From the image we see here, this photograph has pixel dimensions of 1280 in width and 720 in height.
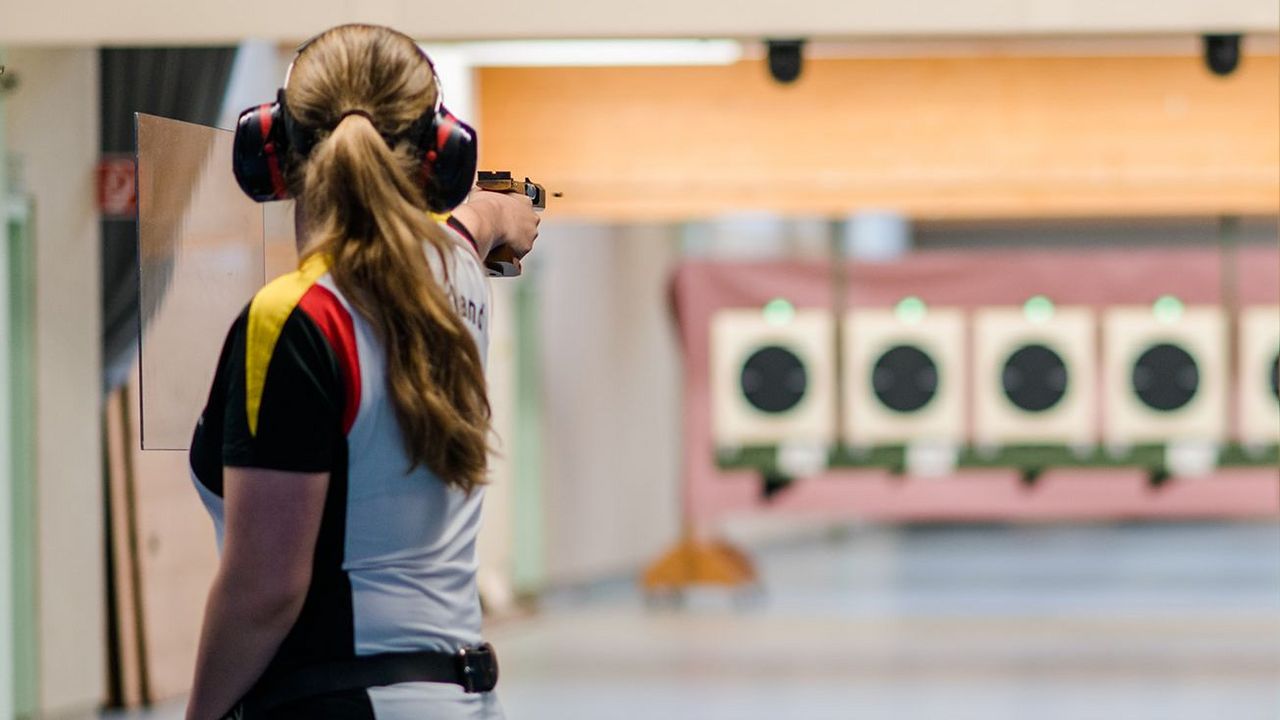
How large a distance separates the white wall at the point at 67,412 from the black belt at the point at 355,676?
343cm

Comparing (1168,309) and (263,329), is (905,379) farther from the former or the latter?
(263,329)

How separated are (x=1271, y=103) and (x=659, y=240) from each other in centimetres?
680

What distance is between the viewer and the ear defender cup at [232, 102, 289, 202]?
129 cm

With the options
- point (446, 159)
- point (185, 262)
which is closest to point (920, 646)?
point (185, 262)

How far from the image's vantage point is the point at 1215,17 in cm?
325

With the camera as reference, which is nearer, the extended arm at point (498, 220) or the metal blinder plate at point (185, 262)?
the extended arm at point (498, 220)

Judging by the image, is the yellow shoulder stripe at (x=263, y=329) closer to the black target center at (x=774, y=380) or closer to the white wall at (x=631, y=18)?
the white wall at (x=631, y=18)

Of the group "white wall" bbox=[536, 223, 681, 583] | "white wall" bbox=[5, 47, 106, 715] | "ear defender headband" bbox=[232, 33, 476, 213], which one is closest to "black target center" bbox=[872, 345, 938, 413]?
"white wall" bbox=[536, 223, 681, 583]

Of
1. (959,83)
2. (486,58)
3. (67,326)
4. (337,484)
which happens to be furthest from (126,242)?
(337,484)

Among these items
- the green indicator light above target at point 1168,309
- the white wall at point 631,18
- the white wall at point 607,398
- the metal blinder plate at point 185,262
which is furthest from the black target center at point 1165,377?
the metal blinder plate at point 185,262

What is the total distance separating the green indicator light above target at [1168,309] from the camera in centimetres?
734

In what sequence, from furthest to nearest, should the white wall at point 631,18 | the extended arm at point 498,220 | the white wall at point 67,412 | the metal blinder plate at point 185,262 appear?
the white wall at point 67,412, the white wall at point 631,18, the metal blinder plate at point 185,262, the extended arm at point 498,220

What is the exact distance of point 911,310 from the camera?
7.40 metres

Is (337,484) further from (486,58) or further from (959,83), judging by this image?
(959,83)
